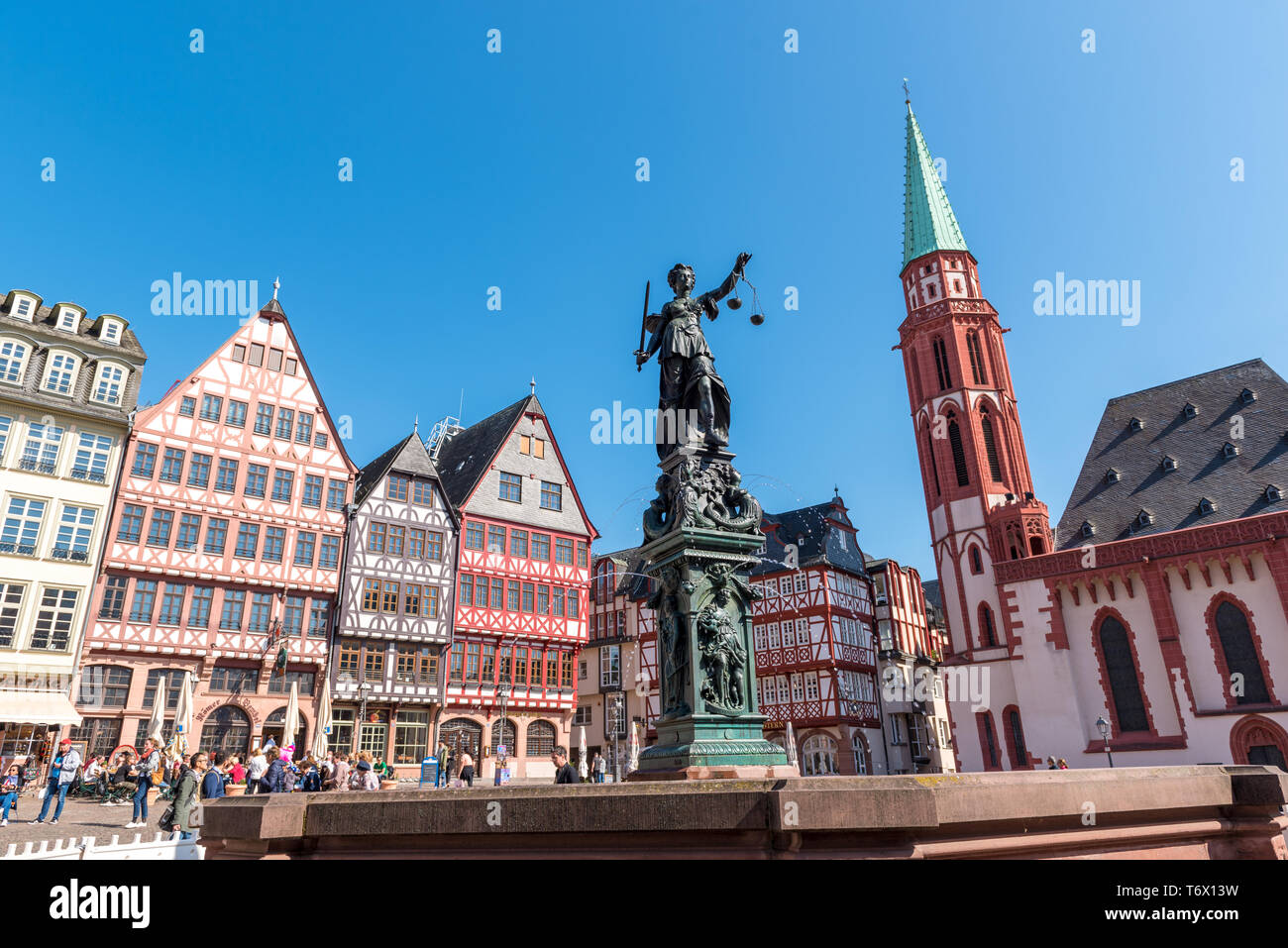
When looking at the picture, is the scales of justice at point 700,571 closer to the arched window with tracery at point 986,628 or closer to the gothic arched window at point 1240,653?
the gothic arched window at point 1240,653

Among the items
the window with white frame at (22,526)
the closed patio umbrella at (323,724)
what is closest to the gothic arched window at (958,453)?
the closed patio umbrella at (323,724)

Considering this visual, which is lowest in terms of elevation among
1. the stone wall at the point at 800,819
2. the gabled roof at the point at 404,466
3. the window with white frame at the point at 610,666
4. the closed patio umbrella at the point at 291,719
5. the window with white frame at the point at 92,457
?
the stone wall at the point at 800,819

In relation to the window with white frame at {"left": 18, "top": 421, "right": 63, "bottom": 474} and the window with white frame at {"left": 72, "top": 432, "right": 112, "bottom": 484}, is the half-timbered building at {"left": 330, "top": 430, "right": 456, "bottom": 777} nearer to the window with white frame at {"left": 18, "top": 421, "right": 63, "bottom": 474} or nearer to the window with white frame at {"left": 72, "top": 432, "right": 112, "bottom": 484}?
the window with white frame at {"left": 72, "top": 432, "right": 112, "bottom": 484}

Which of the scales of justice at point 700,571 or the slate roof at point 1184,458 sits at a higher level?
the slate roof at point 1184,458

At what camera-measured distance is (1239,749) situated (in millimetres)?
29969

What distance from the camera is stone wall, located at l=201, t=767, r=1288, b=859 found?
334cm

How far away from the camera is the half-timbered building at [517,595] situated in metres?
32.8

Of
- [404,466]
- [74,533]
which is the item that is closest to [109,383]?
[74,533]

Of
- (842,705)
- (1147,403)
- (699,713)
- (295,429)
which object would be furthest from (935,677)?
(699,713)

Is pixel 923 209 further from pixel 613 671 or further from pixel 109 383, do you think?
pixel 109 383

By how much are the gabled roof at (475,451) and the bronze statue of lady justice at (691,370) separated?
27.6m

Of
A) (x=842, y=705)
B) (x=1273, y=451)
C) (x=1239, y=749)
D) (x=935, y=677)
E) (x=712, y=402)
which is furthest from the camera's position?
(x=935, y=677)

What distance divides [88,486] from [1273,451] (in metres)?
46.3
